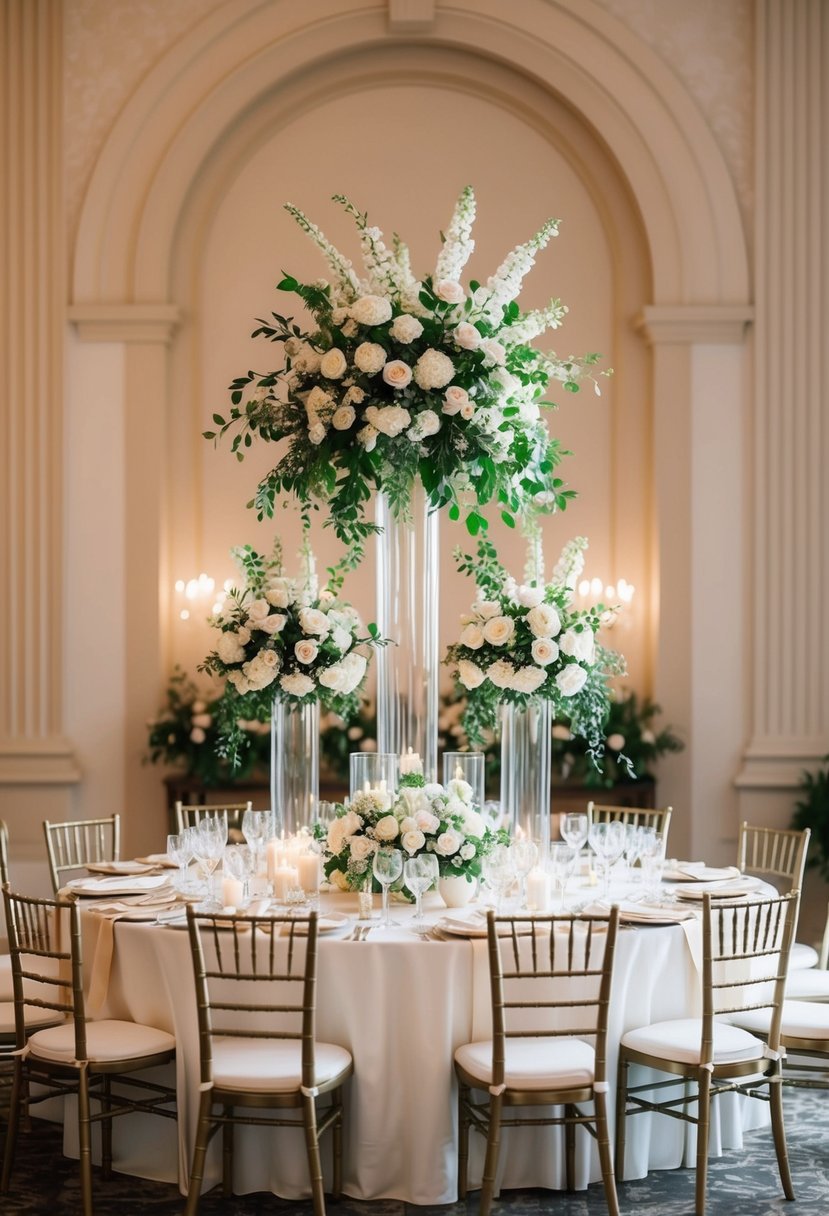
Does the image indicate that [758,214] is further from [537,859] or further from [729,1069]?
[729,1069]

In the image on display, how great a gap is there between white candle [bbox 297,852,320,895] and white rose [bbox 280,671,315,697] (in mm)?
629

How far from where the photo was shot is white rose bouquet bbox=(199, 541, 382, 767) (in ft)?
17.7

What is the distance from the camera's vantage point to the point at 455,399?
16.3 ft

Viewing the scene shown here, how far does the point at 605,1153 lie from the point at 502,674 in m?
1.71

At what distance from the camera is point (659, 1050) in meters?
4.56

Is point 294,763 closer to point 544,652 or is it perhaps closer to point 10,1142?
point 544,652

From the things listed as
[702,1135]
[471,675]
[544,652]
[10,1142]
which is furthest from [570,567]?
[10,1142]

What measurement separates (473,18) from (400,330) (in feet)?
13.2

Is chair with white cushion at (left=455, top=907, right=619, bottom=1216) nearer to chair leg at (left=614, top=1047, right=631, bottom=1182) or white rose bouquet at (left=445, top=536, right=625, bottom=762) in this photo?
chair leg at (left=614, top=1047, right=631, bottom=1182)

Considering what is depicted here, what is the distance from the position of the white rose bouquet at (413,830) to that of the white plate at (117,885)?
748mm

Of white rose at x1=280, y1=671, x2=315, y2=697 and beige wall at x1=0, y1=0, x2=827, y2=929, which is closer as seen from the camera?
white rose at x1=280, y1=671, x2=315, y2=697

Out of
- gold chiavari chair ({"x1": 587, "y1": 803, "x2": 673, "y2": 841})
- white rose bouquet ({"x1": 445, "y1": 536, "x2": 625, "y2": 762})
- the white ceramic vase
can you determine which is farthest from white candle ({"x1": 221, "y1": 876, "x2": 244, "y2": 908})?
gold chiavari chair ({"x1": 587, "y1": 803, "x2": 673, "y2": 841})

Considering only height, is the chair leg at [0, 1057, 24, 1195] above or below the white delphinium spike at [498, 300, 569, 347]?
below

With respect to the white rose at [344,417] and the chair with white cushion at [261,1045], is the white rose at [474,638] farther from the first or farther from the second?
the chair with white cushion at [261,1045]
